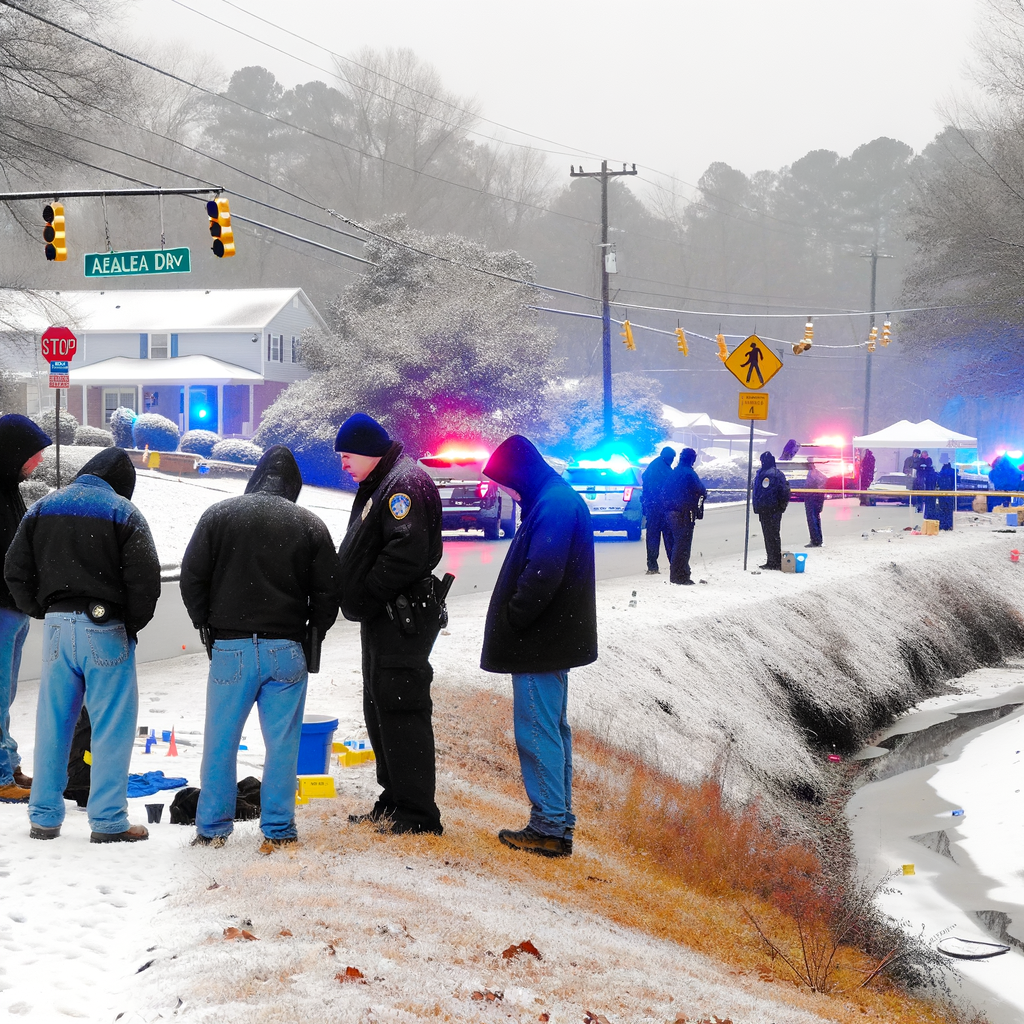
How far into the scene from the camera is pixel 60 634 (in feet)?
19.4

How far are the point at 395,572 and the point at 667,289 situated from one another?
8813cm

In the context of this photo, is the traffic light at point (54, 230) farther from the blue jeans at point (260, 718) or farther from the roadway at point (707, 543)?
the blue jeans at point (260, 718)

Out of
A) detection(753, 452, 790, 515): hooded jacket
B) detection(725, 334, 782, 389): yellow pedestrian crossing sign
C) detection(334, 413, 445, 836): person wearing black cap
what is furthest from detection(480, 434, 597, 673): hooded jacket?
detection(753, 452, 790, 515): hooded jacket

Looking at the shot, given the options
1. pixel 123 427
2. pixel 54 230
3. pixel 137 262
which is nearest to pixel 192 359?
pixel 123 427

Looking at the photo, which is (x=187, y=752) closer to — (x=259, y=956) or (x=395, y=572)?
(x=395, y=572)

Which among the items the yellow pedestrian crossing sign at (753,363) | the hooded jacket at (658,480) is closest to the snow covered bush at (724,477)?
the yellow pedestrian crossing sign at (753,363)

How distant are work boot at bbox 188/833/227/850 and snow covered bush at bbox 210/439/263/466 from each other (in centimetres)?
3097

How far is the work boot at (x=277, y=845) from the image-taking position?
596 centimetres

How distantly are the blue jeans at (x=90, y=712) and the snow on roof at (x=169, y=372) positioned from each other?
4336cm

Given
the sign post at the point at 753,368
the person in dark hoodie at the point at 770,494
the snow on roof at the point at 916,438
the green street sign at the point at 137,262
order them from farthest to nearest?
1. the snow on roof at the point at 916,438
2. the person in dark hoodie at the point at 770,494
3. the sign post at the point at 753,368
4. the green street sign at the point at 137,262

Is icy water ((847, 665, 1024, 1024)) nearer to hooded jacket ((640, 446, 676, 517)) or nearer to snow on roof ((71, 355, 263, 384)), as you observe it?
hooded jacket ((640, 446, 676, 517))

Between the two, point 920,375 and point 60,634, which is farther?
point 920,375

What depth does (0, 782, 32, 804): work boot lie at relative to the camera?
671 centimetres

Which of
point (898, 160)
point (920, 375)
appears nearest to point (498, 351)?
point (920, 375)
